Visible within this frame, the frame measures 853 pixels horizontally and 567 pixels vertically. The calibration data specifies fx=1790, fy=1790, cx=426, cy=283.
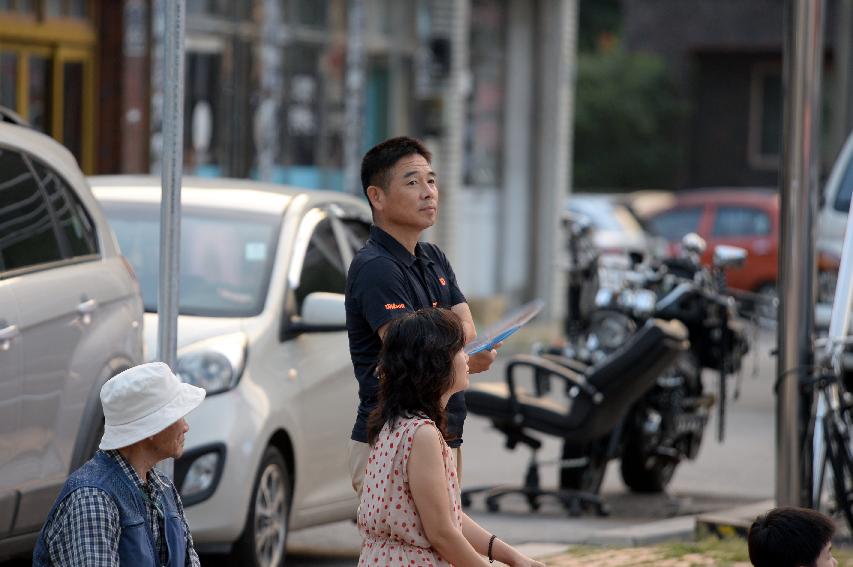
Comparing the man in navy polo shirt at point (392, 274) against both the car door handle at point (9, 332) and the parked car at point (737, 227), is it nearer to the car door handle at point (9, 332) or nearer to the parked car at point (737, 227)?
the car door handle at point (9, 332)

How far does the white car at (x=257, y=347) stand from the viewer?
24.5ft

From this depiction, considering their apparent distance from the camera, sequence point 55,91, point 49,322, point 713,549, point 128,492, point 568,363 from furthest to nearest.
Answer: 1. point 55,91
2. point 568,363
3. point 713,549
4. point 49,322
5. point 128,492

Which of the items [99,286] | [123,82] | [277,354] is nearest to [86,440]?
[99,286]

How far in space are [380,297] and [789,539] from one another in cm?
148

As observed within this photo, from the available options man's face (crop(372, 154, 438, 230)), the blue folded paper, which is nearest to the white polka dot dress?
the blue folded paper

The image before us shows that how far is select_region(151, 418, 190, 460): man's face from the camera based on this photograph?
440cm

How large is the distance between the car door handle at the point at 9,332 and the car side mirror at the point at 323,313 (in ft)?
6.38

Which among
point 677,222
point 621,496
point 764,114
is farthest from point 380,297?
point 764,114

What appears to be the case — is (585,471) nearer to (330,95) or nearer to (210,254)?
(210,254)

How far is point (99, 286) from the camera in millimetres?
7027

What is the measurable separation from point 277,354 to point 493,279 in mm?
16365

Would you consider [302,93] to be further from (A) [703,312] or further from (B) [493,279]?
(A) [703,312]

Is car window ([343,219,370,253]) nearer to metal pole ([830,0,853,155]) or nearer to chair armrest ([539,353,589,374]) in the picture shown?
chair armrest ([539,353,589,374])

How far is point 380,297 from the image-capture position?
5410 mm
